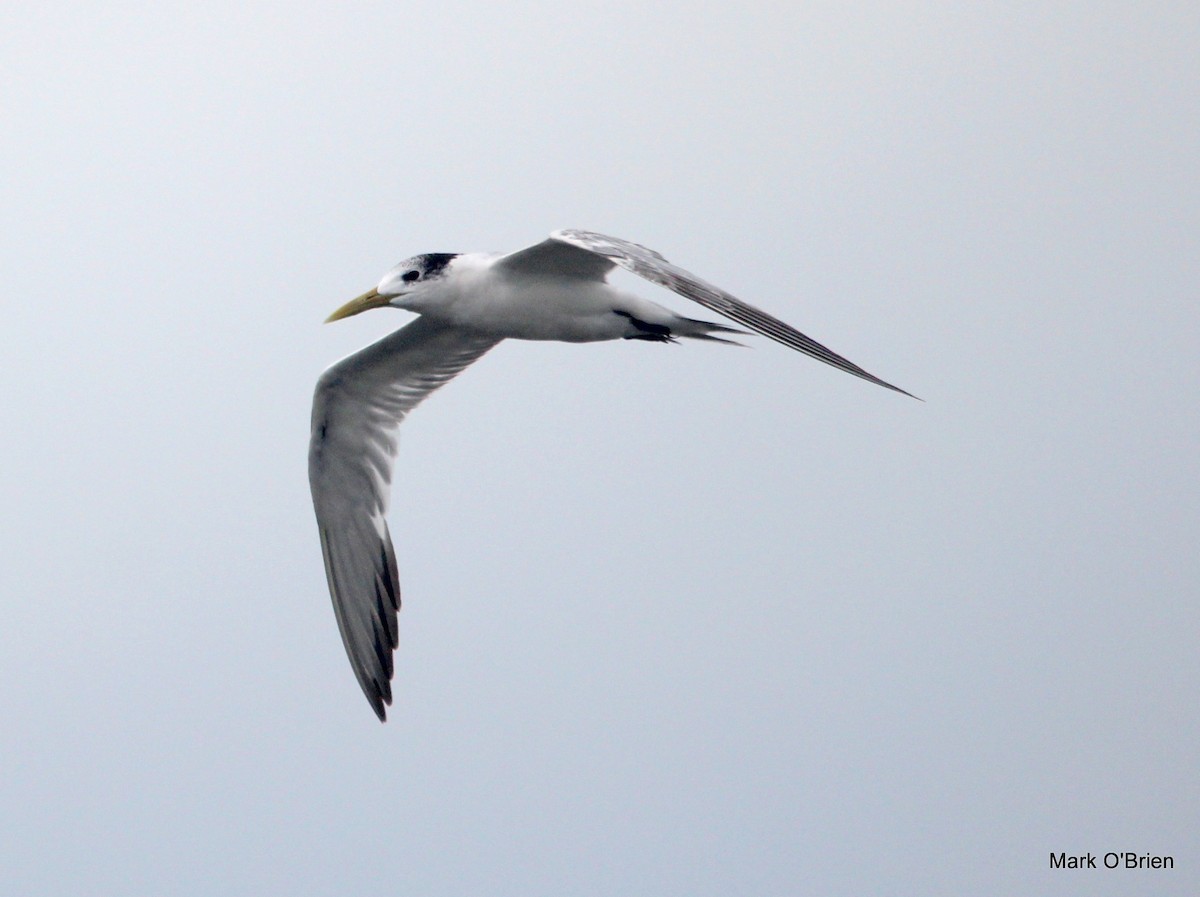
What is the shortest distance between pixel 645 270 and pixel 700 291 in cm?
29

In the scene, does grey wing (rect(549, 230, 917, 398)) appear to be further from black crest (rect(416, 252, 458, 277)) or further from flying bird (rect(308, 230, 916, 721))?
black crest (rect(416, 252, 458, 277))

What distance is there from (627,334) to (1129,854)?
4.70 meters

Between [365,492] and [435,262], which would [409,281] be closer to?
[435,262]

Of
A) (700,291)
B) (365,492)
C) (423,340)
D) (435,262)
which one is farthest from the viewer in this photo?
(365,492)

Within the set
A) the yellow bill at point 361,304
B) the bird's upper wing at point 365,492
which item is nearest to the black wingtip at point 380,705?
the bird's upper wing at point 365,492

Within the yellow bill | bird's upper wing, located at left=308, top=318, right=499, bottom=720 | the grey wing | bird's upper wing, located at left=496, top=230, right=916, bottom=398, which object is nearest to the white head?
the yellow bill

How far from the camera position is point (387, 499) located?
9.91 m

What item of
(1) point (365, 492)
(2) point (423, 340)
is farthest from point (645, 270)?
(1) point (365, 492)

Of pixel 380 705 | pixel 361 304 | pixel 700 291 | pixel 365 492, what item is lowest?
pixel 380 705

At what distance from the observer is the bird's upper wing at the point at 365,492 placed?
9719mm

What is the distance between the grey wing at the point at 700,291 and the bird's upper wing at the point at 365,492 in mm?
2511

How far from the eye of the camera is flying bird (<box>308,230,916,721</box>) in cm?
739

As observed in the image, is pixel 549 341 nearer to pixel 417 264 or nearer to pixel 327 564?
pixel 417 264

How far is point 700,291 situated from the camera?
6.97m
